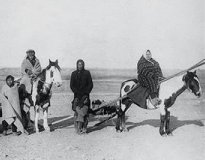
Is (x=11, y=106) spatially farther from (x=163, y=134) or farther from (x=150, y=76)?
(x=163, y=134)

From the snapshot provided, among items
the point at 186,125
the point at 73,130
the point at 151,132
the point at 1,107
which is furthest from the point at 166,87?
the point at 1,107

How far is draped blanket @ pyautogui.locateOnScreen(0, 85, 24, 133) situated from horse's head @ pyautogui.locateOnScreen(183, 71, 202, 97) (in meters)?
5.12

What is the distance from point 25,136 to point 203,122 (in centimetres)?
613

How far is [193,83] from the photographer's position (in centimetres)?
1103

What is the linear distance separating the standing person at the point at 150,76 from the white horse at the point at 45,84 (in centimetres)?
247

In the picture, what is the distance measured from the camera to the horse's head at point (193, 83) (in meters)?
11.0

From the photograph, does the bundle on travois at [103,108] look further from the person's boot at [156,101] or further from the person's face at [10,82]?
the person's face at [10,82]

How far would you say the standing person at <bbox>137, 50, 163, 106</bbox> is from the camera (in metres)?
11.2

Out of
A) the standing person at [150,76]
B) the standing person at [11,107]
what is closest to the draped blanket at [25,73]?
the standing person at [11,107]

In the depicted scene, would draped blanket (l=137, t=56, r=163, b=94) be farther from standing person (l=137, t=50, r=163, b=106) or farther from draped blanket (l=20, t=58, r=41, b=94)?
draped blanket (l=20, t=58, r=41, b=94)

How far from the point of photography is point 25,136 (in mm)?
11711

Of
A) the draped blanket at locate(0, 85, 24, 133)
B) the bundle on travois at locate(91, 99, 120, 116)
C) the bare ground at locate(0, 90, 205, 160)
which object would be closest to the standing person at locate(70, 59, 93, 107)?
the bundle on travois at locate(91, 99, 120, 116)

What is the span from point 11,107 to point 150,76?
4.31m

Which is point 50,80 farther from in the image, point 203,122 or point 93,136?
point 203,122
